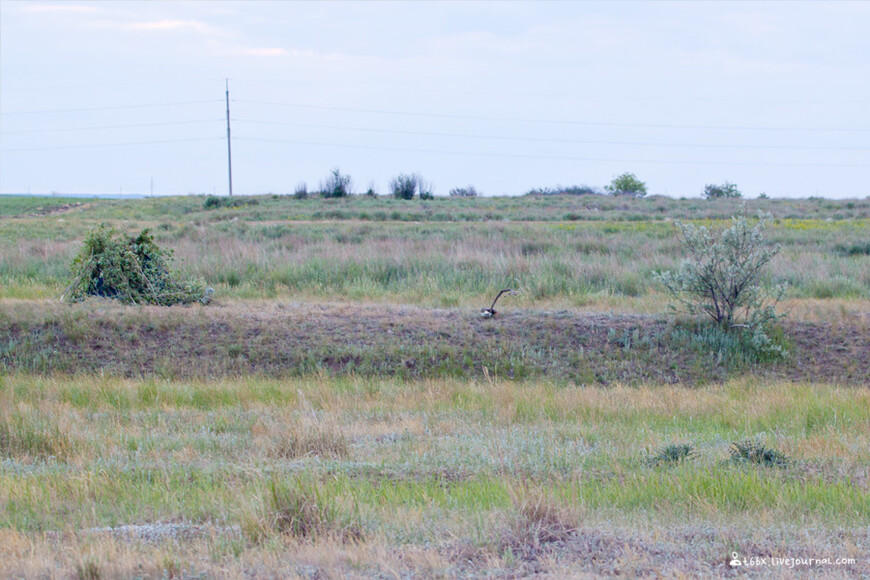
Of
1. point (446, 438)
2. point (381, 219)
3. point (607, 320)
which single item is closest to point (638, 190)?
point (381, 219)

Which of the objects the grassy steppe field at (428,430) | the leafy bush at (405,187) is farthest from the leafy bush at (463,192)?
the grassy steppe field at (428,430)

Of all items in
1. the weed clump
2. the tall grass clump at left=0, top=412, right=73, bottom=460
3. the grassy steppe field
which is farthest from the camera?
the tall grass clump at left=0, top=412, right=73, bottom=460

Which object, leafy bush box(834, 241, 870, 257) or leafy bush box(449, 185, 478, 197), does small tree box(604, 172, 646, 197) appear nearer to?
leafy bush box(449, 185, 478, 197)

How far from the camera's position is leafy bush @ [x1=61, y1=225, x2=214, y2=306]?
583 inches

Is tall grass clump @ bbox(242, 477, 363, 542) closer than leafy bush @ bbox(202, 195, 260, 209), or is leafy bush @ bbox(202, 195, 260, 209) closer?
tall grass clump @ bbox(242, 477, 363, 542)

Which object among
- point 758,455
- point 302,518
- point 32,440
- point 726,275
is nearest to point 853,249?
point 726,275

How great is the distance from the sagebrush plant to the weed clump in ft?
22.1

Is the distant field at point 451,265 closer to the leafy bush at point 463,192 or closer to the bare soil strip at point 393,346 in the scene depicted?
the bare soil strip at point 393,346

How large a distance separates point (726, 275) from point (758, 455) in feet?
24.1

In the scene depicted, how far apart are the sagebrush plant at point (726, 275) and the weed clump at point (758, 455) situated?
22.1 ft

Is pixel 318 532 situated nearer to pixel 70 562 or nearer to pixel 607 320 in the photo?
pixel 70 562

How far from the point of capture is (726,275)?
13.2 meters

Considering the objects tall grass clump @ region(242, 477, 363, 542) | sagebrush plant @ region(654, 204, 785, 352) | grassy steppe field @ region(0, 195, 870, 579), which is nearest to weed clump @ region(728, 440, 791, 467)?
grassy steppe field @ region(0, 195, 870, 579)

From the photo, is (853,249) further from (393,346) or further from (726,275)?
(393,346)
